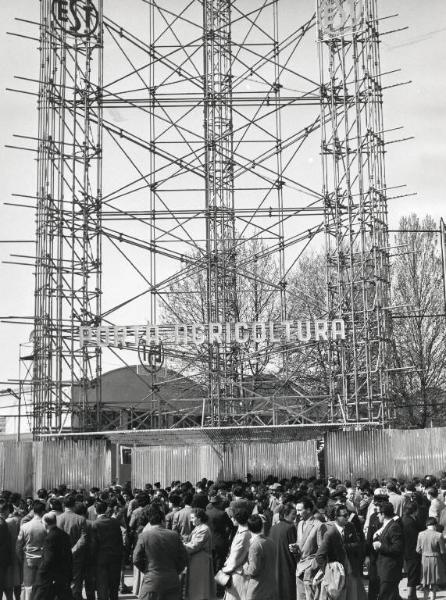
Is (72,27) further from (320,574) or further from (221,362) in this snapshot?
(320,574)

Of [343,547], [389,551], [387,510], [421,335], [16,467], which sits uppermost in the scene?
[421,335]

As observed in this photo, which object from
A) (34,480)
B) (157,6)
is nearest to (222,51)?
(157,6)

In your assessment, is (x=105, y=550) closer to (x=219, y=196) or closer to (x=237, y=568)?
(x=237, y=568)

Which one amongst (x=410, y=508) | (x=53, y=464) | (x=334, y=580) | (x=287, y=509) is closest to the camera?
(x=334, y=580)

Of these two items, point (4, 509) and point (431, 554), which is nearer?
point (4, 509)

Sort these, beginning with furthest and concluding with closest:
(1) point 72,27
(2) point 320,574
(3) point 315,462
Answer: (1) point 72,27 → (3) point 315,462 → (2) point 320,574

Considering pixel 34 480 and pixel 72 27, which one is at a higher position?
pixel 72 27

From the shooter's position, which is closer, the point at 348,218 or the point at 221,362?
the point at 348,218

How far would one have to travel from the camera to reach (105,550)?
13055mm

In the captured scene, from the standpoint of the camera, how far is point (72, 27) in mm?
30766

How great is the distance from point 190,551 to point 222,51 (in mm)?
23671

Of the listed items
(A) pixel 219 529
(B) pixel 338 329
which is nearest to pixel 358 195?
(B) pixel 338 329

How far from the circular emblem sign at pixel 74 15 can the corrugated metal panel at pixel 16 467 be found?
1206cm

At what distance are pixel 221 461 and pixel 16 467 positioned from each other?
5.04 metres
